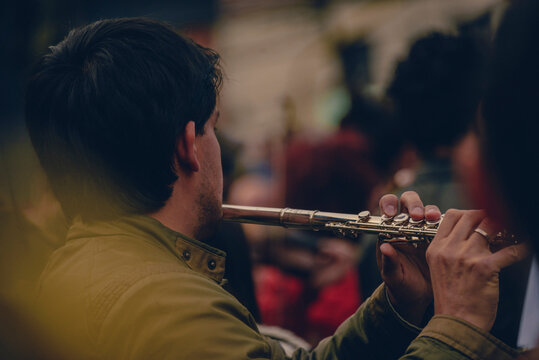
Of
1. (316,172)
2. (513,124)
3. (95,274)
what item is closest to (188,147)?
(95,274)

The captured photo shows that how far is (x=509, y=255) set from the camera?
129cm

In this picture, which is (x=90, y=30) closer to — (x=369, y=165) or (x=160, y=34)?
(x=160, y=34)

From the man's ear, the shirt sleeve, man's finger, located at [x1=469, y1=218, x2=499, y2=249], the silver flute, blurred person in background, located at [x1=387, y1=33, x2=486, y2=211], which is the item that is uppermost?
blurred person in background, located at [x1=387, y1=33, x2=486, y2=211]

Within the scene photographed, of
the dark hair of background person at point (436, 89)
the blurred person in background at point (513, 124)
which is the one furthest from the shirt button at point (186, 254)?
the dark hair of background person at point (436, 89)

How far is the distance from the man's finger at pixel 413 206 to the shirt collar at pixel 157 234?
659 mm

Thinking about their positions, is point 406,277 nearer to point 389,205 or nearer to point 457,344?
point 389,205

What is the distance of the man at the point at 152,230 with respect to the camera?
126 centimetres

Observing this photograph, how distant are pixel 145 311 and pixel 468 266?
816 millimetres

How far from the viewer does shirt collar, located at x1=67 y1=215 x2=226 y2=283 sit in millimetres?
1547

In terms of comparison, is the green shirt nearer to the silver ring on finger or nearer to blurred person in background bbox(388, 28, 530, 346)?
the silver ring on finger

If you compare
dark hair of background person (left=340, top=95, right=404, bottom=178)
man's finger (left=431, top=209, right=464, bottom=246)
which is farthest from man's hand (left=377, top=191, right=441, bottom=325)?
dark hair of background person (left=340, top=95, right=404, bottom=178)

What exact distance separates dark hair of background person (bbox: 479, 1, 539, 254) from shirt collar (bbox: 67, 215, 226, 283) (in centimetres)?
97

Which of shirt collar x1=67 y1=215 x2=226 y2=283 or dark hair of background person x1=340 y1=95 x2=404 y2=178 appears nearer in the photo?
shirt collar x1=67 y1=215 x2=226 y2=283

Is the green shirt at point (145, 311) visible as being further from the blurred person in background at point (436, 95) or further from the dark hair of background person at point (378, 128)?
the dark hair of background person at point (378, 128)
